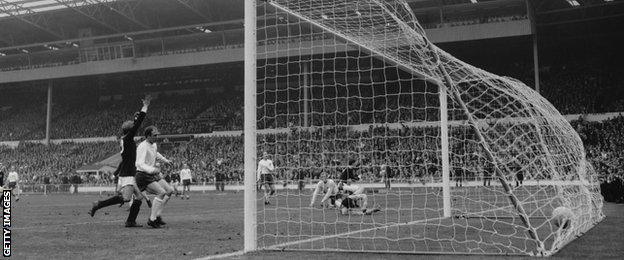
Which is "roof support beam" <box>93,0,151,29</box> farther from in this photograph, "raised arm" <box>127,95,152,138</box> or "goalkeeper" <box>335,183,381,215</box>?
"raised arm" <box>127,95,152,138</box>

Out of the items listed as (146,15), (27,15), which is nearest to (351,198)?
(146,15)

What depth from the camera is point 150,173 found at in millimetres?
10219

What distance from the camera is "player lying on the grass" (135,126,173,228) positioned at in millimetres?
10195

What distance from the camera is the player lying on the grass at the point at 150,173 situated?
10195 mm

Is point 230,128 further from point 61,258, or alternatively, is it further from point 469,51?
point 61,258

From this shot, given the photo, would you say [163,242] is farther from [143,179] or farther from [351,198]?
[351,198]

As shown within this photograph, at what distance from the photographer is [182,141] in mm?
48719

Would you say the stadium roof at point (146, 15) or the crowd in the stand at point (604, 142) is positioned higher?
the stadium roof at point (146, 15)

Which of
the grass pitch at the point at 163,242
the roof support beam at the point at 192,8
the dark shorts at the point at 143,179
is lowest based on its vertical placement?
the grass pitch at the point at 163,242

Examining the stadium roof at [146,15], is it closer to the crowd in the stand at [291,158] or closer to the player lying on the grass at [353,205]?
the crowd in the stand at [291,158]

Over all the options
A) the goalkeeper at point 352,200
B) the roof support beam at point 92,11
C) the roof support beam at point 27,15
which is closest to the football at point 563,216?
the goalkeeper at point 352,200

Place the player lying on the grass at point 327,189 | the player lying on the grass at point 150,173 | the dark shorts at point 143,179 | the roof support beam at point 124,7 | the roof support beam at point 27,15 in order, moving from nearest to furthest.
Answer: the player lying on the grass at point 150,173
the dark shorts at point 143,179
the player lying on the grass at point 327,189
the roof support beam at point 124,7
the roof support beam at point 27,15

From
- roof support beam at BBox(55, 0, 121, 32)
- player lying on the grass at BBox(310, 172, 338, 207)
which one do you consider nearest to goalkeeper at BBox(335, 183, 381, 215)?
player lying on the grass at BBox(310, 172, 338, 207)

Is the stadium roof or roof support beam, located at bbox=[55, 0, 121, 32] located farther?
roof support beam, located at bbox=[55, 0, 121, 32]
